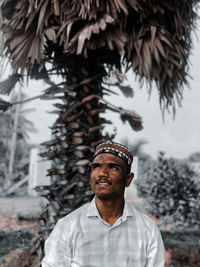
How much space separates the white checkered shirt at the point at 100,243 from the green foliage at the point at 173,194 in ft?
19.8

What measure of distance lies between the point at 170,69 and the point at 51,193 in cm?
224

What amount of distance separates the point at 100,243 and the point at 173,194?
626 cm

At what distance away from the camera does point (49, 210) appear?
3.90 metres

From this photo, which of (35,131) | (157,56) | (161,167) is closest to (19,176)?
(35,131)

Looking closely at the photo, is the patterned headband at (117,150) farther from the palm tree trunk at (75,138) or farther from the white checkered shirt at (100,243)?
the palm tree trunk at (75,138)

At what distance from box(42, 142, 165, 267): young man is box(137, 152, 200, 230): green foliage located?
604cm

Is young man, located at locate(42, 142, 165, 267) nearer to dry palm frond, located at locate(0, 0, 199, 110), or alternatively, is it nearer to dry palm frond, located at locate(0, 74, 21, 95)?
dry palm frond, located at locate(0, 0, 199, 110)

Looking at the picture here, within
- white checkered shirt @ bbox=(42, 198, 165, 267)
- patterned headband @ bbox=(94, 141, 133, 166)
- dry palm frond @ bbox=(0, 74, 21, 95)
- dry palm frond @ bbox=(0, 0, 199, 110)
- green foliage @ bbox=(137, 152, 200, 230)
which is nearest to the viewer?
white checkered shirt @ bbox=(42, 198, 165, 267)

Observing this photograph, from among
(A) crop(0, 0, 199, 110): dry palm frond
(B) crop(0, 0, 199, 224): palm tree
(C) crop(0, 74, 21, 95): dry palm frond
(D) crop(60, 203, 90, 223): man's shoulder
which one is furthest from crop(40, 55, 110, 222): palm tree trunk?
(D) crop(60, 203, 90, 223): man's shoulder

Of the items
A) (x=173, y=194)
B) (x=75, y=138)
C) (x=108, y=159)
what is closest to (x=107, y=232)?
(x=108, y=159)

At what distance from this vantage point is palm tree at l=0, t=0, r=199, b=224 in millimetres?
3658

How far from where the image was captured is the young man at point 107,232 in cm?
158

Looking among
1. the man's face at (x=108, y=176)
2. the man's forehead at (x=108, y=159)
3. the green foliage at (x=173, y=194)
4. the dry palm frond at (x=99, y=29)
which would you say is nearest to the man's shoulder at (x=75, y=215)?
the man's face at (x=108, y=176)

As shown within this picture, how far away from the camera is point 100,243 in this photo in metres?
1.59
